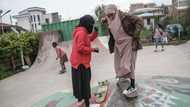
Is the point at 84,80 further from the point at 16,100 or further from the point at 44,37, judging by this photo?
the point at 44,37

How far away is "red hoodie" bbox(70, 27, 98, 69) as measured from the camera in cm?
416

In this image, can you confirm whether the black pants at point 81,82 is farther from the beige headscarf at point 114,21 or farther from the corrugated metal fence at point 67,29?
the corrugated metal fence at point 67,29

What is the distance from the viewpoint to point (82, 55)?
429 cm

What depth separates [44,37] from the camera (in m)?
16.4

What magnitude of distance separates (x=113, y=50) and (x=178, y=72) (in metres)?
3.11

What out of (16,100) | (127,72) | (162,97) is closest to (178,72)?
(162,97)

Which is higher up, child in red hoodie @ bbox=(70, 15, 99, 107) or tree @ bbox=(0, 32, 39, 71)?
child in red hoodie @ bbox=(70, 15, 99, 107)

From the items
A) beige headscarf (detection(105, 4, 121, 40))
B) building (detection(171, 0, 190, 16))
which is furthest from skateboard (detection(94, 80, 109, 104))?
building (detection(171, 0, 190, 16))

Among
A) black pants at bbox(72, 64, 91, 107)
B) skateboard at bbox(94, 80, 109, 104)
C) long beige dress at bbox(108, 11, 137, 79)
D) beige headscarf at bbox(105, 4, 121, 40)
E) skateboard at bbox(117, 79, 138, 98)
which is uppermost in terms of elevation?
beige headscarf at bbox(105, 4, 121, 40)

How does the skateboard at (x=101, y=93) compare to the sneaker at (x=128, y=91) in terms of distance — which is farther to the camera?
the skateboard at (x=101, y=93)

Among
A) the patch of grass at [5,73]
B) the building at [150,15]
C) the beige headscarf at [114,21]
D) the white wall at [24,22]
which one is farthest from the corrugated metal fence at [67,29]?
the white wall at [24,22]

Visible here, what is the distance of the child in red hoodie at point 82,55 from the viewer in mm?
4188

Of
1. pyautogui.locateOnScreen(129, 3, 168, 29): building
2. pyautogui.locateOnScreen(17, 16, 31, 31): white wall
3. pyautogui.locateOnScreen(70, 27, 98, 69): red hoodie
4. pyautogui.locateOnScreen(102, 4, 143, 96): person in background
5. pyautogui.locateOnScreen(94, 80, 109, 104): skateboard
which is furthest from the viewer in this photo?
pyautogui.locateOnScreen(17, 16, 31, 31): white wall

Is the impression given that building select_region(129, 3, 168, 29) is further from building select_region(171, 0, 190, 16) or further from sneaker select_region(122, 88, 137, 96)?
sneaker select_region(122, 88, 137, 96)
